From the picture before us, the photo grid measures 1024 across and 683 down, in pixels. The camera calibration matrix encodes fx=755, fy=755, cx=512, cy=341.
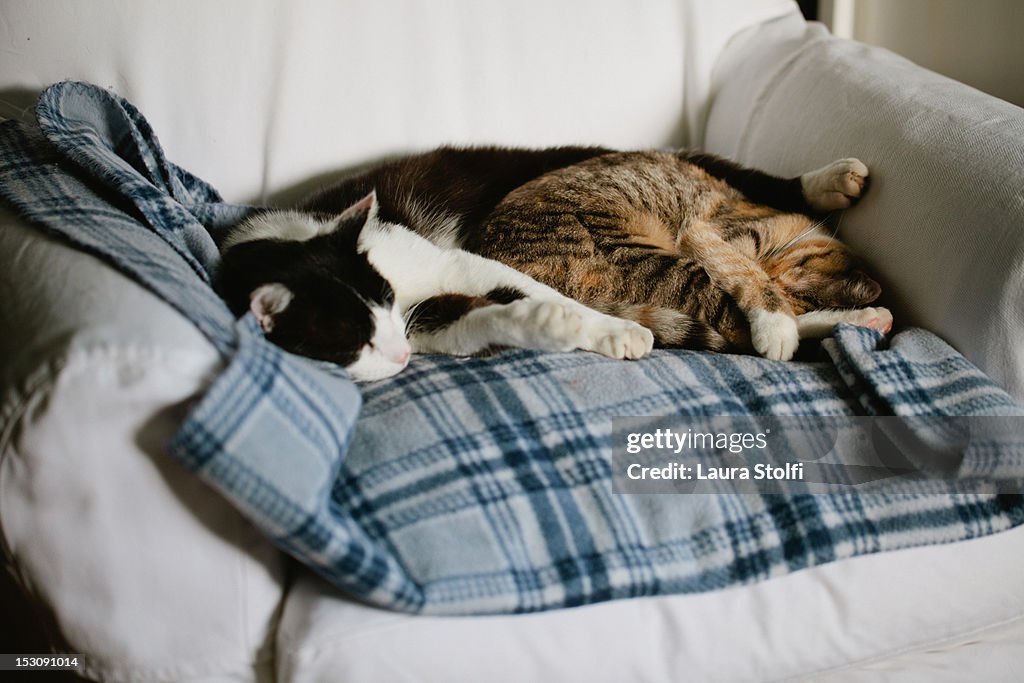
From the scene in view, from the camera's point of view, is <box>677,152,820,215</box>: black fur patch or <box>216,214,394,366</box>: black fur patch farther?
<box>677,152,820,215</box>: black fur patch

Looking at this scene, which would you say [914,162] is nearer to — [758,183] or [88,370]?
[758,183]

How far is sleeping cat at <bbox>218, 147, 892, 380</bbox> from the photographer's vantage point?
1.12m

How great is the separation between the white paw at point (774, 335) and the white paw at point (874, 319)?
10 cm

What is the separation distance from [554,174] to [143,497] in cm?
96

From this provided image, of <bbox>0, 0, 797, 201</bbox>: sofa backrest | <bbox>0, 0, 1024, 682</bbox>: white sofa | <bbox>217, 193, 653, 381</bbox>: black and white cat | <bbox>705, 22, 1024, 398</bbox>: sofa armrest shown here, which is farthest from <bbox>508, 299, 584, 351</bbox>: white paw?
<bbox>0, 0, 797, 201</bbox>: sofa backrest

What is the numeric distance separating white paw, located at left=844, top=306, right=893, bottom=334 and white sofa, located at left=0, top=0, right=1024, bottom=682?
0.05 m

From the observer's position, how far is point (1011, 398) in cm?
105

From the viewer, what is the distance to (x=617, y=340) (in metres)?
1.11

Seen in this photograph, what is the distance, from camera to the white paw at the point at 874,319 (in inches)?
48.6

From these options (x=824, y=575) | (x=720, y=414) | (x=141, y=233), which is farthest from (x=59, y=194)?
(x=824, y=575)

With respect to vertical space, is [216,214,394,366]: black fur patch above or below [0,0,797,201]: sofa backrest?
below

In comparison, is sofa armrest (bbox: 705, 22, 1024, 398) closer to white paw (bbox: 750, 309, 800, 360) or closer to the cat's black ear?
white paw (bbox: 750, 309, 800, 360)

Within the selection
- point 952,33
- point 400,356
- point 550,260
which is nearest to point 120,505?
point 400,356

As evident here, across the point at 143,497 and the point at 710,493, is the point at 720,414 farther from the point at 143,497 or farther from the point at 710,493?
the point at 143,497
